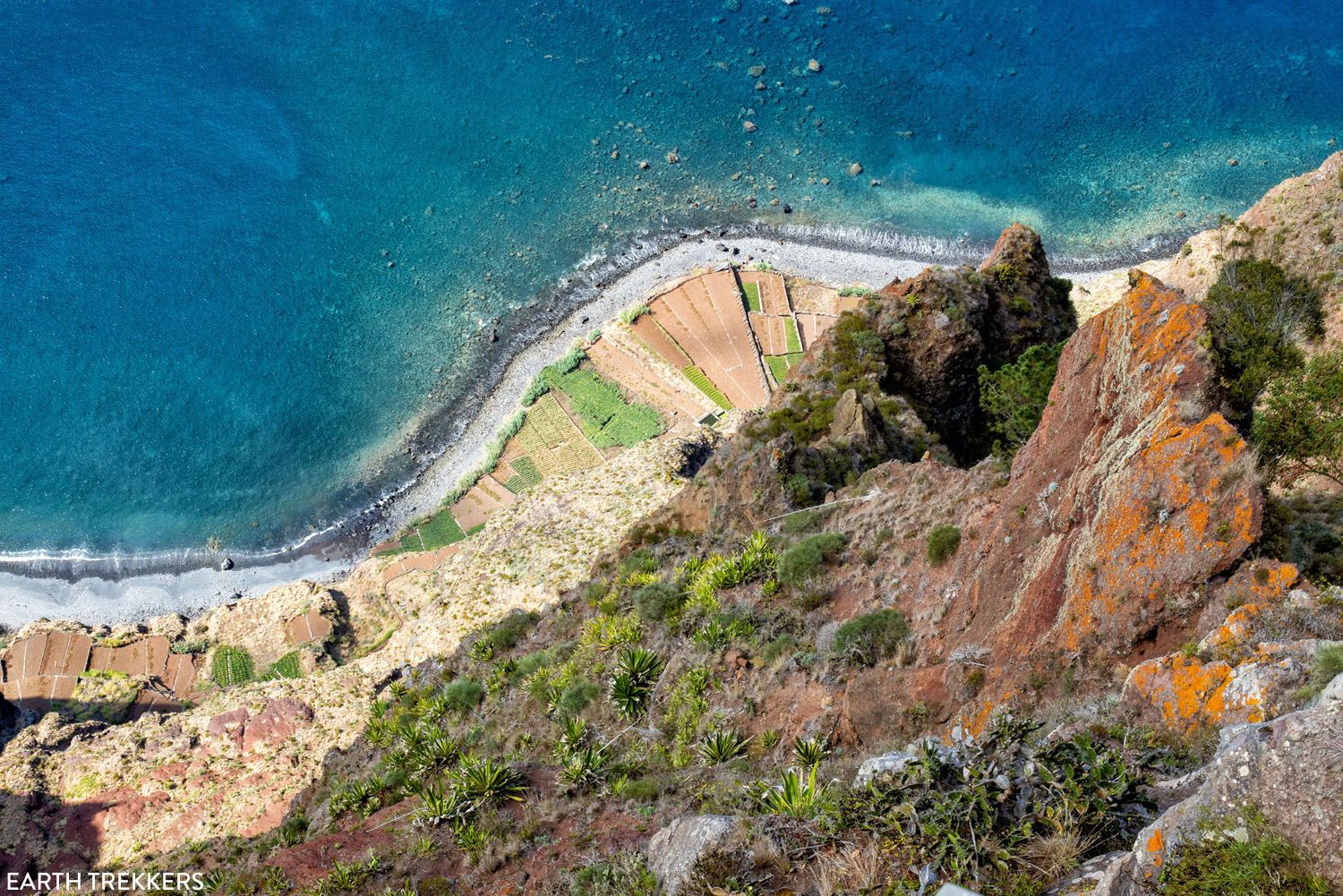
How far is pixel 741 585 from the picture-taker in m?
30.0

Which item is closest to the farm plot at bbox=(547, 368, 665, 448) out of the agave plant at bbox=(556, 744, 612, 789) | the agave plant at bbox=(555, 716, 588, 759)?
the agave plant at bbox=(555, 716, 588, 759)

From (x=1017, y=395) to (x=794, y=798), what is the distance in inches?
1040

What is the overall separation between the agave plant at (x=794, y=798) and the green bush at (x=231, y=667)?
3892cm

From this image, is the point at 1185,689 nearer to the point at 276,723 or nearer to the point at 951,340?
the point at 951,340

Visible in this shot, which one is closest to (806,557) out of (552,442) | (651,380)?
(552,442)

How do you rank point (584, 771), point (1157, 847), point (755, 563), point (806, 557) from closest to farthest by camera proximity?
point (1157, 847)
point (584, 771)
point (806, 557)
point (755, 563)

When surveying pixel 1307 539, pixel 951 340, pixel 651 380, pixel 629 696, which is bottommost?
pixel 1307 539

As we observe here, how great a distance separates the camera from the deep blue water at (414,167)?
62.9m

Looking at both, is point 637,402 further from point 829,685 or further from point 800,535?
point 829,685

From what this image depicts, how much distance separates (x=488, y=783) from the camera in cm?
2442

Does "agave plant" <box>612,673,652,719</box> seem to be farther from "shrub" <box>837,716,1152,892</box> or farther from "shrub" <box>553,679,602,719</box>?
"shrub" <box>837,716,1152,892</box>

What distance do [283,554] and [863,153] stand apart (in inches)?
2192

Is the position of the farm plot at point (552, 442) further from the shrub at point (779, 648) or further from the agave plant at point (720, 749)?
the agave plant at point (720, 749)

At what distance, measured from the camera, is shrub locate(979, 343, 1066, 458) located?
125ft
